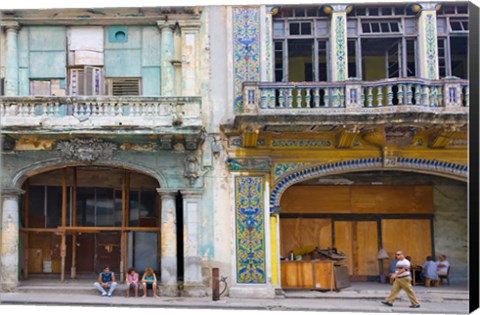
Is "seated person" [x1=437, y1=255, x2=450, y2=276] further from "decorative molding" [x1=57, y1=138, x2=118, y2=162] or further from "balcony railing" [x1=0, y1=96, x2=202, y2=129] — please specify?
"decorative molding" [x1=57, y1=138, x2=118, y2=162]

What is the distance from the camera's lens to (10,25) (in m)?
16.2

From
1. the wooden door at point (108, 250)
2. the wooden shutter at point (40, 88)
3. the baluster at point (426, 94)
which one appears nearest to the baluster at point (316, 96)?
the baluster at point (426, 94)

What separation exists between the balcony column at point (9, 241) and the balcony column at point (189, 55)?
15.5 feet

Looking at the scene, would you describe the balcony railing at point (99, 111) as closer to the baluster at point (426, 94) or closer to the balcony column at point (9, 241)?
the balcony column at point (9, 241)

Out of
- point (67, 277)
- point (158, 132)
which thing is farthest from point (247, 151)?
point (67, 277)

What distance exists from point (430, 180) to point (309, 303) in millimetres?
5694

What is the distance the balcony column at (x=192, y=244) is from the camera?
15.6 m

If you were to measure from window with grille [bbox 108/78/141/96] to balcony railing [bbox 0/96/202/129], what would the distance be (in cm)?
91

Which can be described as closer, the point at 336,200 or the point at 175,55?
the point at 175,55

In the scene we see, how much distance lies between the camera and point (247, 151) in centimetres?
1602

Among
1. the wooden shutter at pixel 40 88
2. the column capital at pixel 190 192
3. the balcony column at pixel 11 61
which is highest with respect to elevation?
the balcony column at pixel 11 61

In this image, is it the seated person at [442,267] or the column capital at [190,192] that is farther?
the seated person at [442,267]

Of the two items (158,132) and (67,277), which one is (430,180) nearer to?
(158,132)

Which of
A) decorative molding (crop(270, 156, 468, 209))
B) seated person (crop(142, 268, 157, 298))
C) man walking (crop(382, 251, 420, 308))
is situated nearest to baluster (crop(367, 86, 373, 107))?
decorative molding (crop(270, 156, 468, 209))
